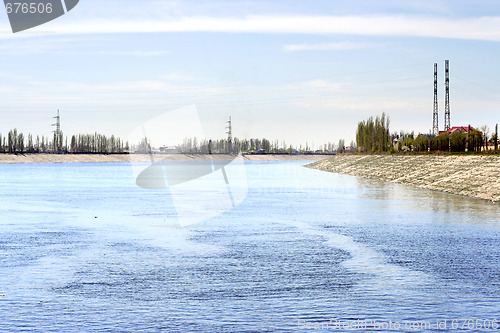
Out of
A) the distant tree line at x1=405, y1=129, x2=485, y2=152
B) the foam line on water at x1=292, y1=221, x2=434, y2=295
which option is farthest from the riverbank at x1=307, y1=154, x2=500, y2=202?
the foam line on water at x1=292, y1=221, x2=434, y2=295

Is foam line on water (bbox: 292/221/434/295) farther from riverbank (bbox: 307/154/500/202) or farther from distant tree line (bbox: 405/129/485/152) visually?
distant tree line (bbox: 405/129/485/152)

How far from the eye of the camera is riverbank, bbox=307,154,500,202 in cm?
5806

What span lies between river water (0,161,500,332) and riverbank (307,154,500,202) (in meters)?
Result: 20.6

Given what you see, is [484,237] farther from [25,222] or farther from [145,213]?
[25,222]

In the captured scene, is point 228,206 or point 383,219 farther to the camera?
point 228,206

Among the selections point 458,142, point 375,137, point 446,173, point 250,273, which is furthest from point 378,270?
point 375,137

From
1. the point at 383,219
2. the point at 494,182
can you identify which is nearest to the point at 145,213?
the point at 383,219

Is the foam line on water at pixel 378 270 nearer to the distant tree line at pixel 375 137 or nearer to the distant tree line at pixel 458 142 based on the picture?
the distant tree line at pixel 458 142

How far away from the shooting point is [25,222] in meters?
34.9

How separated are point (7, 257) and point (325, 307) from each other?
42.8 ft

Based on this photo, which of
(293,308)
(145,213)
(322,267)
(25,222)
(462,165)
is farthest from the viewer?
(462,165)

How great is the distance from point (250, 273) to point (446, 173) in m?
61.1

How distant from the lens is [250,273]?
19281 mm

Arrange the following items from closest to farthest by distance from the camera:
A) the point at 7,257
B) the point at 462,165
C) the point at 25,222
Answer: the point at 7,257 → the point at 25,222 → the point at 462,165
